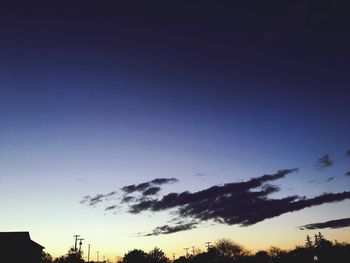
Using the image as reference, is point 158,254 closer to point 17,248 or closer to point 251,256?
point 251,256

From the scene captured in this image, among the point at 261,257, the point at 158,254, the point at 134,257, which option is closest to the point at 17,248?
the point at 134,257

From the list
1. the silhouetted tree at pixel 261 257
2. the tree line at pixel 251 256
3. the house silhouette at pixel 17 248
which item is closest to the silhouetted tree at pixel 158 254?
the tree line at pixel 251 256

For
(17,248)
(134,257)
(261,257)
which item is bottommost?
(261,257)

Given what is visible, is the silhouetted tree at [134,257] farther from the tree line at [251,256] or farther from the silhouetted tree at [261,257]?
the silhouetted tree at [261,257]

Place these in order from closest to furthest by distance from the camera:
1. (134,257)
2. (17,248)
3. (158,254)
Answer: (17,248) < (134,257) < (158,254)

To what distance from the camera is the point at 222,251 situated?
198 metres

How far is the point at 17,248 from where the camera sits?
71500mm

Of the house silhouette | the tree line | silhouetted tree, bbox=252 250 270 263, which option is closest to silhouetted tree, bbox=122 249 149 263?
the tree line

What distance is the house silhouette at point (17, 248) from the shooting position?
228ft

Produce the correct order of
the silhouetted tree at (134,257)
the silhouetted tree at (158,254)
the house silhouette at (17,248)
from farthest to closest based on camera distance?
1. the silhouetted tree at (158,254)
2. the silhouetted tree at (134,257)
3. the house silhouette at (17,248)

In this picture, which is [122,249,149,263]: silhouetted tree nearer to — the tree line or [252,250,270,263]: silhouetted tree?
the tree line

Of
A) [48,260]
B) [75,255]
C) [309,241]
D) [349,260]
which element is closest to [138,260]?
[75,255]

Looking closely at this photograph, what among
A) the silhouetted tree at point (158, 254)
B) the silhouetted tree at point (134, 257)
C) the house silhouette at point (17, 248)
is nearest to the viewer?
the house silhouette at point (17, 248)

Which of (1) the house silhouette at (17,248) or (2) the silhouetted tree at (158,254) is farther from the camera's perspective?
(2) the silhouetted tree at (158,254)
